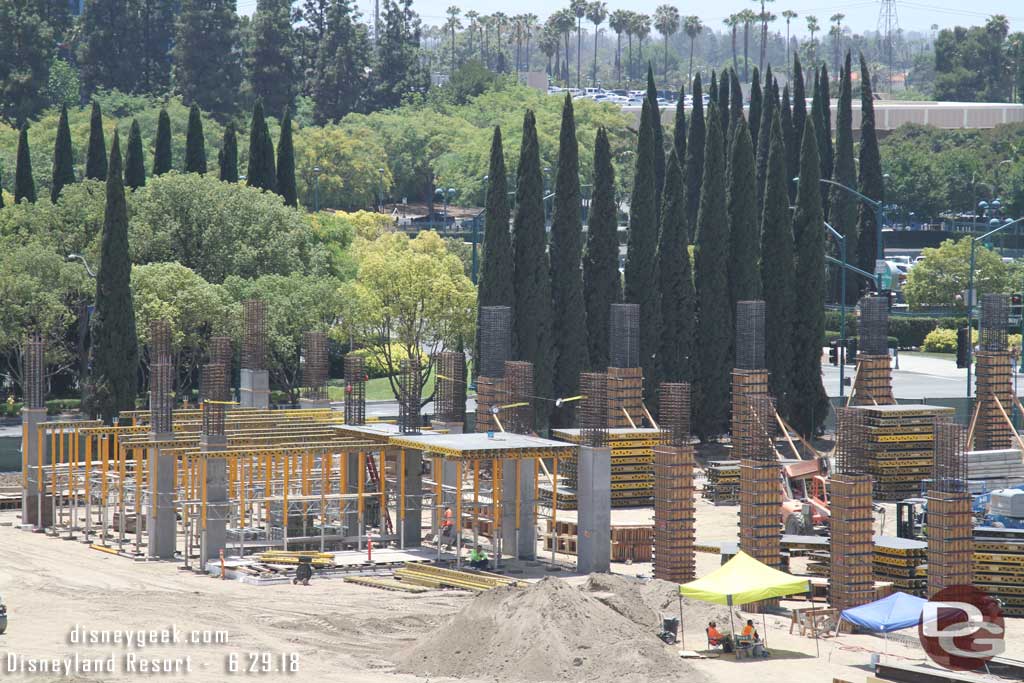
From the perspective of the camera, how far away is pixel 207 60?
527 feet

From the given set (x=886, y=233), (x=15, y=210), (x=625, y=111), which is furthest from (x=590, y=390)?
(x=625, y=111)

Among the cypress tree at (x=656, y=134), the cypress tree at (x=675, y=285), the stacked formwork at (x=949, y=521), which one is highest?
the cypress tree at (x=656, y=134)

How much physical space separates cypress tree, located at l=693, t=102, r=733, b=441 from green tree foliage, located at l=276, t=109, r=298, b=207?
26143 millimetres

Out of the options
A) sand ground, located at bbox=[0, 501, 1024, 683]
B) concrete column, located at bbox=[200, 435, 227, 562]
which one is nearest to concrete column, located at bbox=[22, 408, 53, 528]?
sand ground, located at bbox=[0, 501, 1024, 683]

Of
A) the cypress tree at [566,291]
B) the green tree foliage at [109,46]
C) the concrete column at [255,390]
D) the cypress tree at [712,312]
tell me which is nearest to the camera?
the concrete column at [255,390]

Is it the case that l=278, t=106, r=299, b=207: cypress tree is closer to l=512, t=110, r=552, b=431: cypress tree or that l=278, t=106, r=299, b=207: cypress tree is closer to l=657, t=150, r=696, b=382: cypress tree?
l=512, t=110, r=552, b=431: cypress tree

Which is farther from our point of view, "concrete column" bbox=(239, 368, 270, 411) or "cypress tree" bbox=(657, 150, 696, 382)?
"cypress tree" bbox=(657, 150, 696, 382)

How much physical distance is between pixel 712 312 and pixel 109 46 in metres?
114

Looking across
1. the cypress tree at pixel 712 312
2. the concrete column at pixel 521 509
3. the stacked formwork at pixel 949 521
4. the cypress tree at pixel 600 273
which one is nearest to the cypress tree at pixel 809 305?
the cypress tree at pixel 712 312

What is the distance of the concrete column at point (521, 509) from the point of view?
4825 centimetres

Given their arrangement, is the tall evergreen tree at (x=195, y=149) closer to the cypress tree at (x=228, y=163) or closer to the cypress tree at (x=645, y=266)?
the cypress tree at (x=228, y=163)

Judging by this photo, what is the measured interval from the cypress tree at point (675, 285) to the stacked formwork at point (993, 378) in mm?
14227

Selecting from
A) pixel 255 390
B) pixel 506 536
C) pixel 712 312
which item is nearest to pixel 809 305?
pixel 712 312

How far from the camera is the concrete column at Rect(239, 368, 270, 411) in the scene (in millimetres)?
58812
